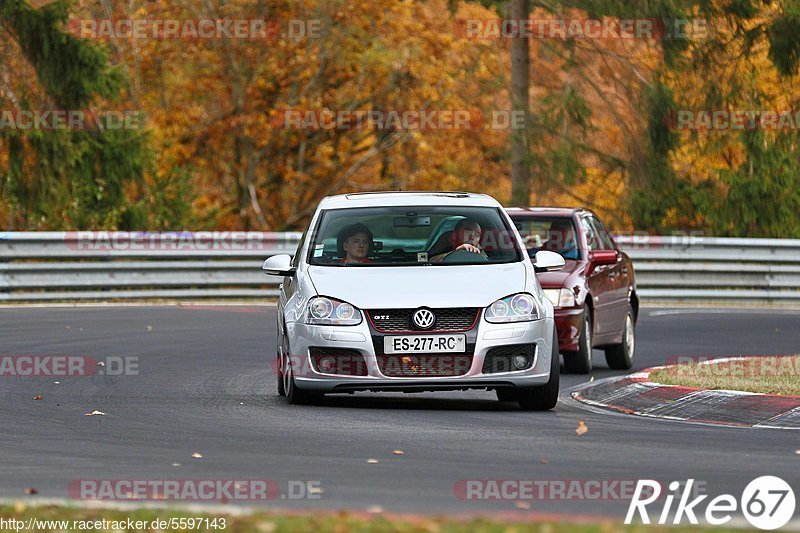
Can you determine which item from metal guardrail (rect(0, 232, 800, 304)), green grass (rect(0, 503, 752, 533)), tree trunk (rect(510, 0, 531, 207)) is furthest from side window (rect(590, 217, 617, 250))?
tree trunk (rect(510, 0, 531, 207))

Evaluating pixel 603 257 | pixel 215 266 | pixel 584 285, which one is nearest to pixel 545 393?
pixel 584 285

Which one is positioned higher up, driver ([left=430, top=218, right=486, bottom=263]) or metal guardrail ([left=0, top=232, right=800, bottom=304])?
driver ([left=430, top=218, right=486, bottom=263])

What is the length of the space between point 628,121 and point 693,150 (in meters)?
4.64

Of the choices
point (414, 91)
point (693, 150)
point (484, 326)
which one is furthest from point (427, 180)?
point (484, 326)

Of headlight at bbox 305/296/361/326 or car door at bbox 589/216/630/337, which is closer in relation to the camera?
headlight at bbox 305/296/361/326

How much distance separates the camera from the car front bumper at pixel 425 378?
12.7 m

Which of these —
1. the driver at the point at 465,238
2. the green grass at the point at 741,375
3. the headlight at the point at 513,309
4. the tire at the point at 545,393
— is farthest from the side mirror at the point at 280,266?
the green grass at the point at 741,375

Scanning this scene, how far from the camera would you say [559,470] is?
964 centimetres

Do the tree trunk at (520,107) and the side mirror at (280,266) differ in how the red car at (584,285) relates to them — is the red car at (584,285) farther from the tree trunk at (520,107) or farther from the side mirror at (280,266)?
the tree trunk at (520,107)

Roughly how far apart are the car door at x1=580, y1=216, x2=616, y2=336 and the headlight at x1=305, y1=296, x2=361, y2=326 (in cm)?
489

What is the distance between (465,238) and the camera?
13.9 m

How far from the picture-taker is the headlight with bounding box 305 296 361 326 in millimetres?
12797

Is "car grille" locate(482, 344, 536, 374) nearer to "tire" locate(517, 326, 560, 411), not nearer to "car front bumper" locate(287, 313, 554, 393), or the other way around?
"car front bumper" locate(287, 313, 554, 393)

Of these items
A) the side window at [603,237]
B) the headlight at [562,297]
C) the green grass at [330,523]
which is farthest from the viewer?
the side window at [603,237]
